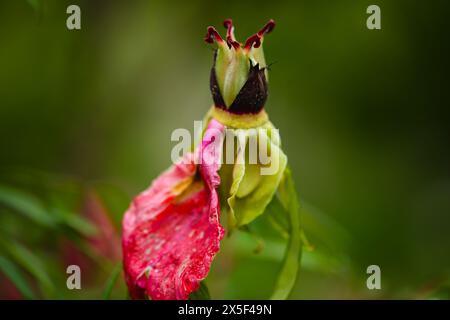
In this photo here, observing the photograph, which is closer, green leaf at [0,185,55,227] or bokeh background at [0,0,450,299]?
green leaf at [0,185,55,227]

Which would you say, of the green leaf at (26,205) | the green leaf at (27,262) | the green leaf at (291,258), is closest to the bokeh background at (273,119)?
the green leaf at (26,205)

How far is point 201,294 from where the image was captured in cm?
109

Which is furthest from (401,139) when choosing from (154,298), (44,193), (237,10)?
(154,298)

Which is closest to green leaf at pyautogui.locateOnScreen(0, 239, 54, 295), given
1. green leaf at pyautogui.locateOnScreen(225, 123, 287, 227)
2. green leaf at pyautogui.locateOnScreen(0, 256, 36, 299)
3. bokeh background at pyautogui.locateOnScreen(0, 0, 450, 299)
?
green leaf at pyautogui.locateOnScreen(0, 256, 36, 299)

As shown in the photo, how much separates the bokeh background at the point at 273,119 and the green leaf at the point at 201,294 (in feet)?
1.39

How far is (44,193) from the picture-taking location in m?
1.45

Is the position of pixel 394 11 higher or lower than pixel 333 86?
higher

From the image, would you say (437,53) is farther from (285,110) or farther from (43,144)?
(43,144)

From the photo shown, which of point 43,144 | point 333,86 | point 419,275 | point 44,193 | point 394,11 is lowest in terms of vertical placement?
point 419,275

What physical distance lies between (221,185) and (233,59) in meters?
0.18

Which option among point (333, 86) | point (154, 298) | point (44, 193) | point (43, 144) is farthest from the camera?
point (333, 86)

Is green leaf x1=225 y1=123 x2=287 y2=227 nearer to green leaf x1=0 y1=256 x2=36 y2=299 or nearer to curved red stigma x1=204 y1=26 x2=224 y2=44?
curved red stigma x1=204 y1=26 x2=224 y2=44

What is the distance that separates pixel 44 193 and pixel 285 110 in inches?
57.5

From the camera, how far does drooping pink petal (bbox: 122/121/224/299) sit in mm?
1002
